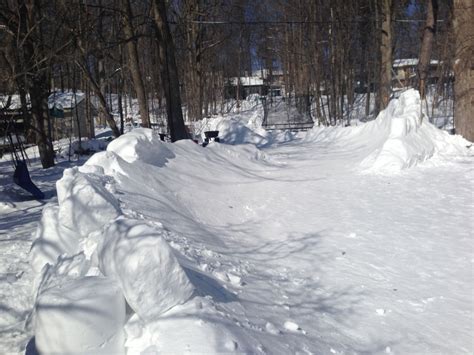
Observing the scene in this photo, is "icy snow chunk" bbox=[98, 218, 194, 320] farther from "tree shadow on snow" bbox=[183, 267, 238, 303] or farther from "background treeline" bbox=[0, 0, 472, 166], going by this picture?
"background treeline" bbox=[0, 0, 472, 166]

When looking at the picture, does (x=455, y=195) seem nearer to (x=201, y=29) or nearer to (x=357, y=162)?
(x=357, y=162)

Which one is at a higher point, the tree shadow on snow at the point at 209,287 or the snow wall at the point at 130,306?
the snow wall at the point at 130,306

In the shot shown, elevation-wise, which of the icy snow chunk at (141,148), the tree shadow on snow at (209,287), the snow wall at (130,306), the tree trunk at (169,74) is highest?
the tree trunk at (169,74)

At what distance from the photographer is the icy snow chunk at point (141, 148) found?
8.02 metres

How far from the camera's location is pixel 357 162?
11188mm

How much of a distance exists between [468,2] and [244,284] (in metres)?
10.3

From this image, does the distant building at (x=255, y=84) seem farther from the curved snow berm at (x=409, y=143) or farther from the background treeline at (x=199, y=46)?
the curved snow berm at (x=409, y=143)

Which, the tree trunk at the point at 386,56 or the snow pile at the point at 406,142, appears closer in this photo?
the snow pile at the point at 406,142

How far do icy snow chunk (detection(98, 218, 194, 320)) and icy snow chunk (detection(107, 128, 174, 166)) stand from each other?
181 inches

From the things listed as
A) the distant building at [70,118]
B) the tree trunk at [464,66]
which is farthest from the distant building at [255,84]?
the tree trunk at [464,66]

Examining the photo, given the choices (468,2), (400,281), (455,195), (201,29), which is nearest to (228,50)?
(201,29)

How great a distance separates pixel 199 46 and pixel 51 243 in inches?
1006

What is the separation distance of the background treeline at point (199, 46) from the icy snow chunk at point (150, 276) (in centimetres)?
552

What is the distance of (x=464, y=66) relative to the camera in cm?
1152
